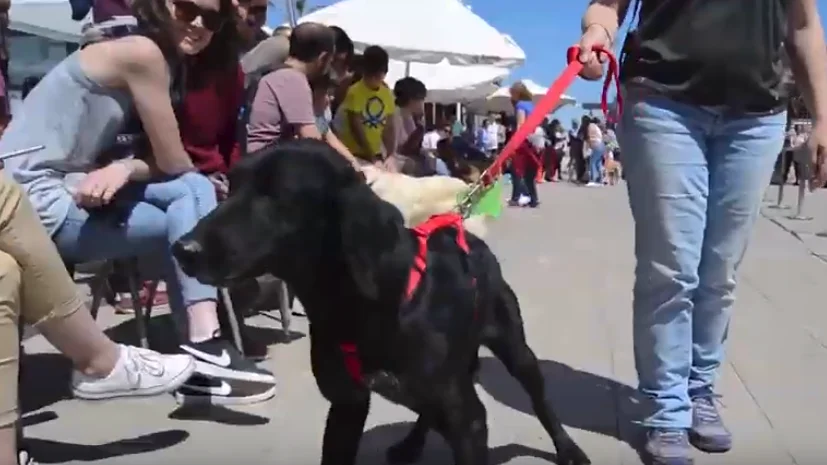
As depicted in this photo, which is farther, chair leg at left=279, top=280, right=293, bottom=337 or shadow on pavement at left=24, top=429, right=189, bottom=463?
chair leg at left=279, top=280, right=293, bottom=337

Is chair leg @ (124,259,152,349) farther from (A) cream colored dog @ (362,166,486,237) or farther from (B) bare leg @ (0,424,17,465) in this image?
(B) bare leg @ (0,424,17,465)

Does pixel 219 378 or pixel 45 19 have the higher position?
pixel 45 19

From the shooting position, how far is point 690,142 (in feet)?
11.5

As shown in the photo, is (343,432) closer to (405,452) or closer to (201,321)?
(405,452)

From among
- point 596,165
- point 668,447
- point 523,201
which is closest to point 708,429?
point 668,447

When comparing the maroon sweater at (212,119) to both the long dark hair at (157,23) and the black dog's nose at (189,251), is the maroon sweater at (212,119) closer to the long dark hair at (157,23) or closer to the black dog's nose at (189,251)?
the long dark hair at (157,23)

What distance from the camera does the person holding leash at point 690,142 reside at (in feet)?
11.3

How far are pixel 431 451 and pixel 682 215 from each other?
4.06 ft

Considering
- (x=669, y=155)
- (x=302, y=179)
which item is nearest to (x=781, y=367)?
(x=669, y=155)

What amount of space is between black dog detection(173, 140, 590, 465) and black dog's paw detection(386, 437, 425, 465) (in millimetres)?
458

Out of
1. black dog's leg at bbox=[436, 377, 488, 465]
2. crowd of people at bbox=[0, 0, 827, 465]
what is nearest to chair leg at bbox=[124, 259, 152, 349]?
crowd of people at bbox=[0, 0, 827, 465]

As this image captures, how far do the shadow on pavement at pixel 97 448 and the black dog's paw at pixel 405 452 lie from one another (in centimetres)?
84

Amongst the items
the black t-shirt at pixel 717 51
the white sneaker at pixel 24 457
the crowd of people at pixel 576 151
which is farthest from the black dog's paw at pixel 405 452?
the crowd of people at pixel 576 151

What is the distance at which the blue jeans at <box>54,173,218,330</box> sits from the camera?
395cm
